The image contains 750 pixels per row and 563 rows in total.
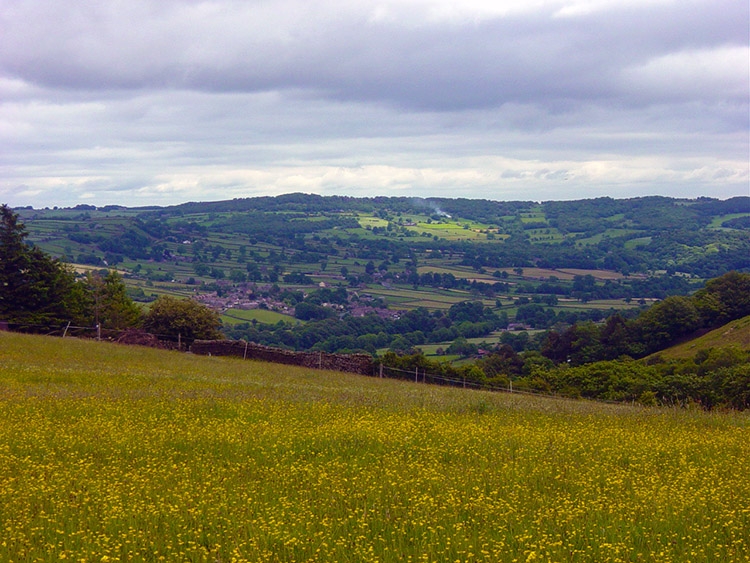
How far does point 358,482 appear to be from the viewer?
370 inches

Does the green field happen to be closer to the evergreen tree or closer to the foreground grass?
the evergreen tree

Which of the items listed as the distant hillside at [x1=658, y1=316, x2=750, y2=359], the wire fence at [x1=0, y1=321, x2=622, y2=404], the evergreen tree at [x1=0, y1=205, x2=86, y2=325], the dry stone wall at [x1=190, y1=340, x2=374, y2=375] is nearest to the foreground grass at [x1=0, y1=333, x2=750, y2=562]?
the wire fence at [x1=0, y1=321, x2=622, y2=404]

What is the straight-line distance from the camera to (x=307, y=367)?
35.4m

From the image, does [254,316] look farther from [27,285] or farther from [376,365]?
[376,365]

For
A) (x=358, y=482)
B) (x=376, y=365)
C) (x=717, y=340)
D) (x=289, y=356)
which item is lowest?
(x=717, y=340)

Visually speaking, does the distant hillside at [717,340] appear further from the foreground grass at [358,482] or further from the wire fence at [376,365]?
the foreground grass at [358,482]

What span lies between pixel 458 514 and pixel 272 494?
2594mm

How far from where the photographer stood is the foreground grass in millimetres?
7215

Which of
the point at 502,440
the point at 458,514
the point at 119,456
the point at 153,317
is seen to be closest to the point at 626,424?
the point at 502,440

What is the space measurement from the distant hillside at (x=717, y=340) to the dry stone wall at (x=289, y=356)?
47.2m

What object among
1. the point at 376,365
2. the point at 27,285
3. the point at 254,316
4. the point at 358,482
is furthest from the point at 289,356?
the point at 254,316

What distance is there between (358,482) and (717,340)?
76.8 meters

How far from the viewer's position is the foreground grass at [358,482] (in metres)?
7.21

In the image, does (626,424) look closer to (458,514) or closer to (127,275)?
(458,514)
